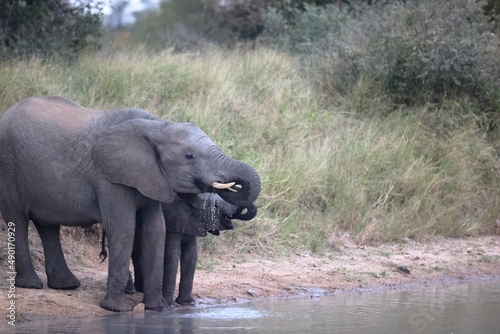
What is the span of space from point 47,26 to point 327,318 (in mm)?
8402

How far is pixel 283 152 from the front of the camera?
11.1 m

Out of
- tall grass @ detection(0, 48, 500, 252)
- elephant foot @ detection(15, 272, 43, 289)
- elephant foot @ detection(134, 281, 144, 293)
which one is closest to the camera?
elephant foot @ detection(15, 272, 43, 289)

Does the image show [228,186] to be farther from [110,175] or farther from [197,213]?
[110,175]

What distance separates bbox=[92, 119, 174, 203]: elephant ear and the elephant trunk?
1.69 feet

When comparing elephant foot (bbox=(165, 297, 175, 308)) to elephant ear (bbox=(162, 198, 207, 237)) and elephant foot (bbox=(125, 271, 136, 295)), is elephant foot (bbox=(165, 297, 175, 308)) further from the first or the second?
elephant ear (bbox=(162, 198, 207, 237))

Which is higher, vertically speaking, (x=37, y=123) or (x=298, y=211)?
(x=37, y=123)

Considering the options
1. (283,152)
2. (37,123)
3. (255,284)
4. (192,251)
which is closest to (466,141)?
(283,152)

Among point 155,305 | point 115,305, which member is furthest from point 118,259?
point 155,305

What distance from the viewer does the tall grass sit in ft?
33.4

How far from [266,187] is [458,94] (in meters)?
4.77

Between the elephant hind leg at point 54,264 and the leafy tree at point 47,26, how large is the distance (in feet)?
17.6

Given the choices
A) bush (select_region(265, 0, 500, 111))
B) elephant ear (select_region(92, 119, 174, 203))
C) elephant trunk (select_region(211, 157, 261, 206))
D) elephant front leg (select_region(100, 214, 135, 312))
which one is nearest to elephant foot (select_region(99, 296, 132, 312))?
elephant front leg (select_region(100, 214, 135, 312))

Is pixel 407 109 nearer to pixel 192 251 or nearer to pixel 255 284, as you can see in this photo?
pixel 255 284

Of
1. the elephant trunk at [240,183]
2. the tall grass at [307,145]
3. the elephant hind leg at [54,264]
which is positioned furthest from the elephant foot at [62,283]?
the tall grass at [307,145]
